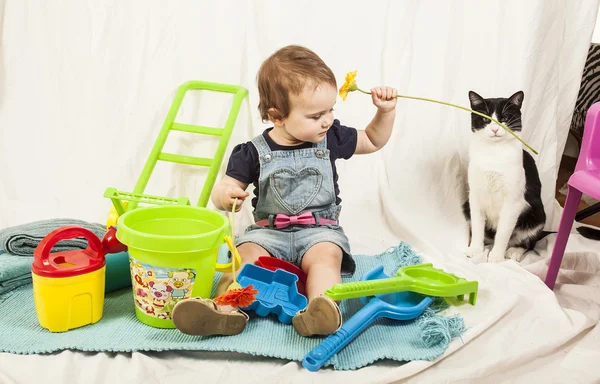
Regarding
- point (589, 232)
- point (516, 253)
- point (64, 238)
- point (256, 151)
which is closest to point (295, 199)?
point (256, 151)

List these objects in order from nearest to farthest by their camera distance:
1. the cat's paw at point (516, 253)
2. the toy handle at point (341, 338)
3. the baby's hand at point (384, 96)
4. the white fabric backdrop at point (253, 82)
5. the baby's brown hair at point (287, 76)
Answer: the toy handle at point (341, 338) < the baby's brown hair at point (287, 76) < the baby's hand at point (384, 96) < the cat's paw at point (516, 253) < the white fabric backdrop at point (253, 82)

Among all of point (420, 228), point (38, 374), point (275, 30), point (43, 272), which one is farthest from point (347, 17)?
point (38, 374)

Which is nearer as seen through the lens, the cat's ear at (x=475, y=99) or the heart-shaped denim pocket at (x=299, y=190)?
the heart-shaped denim pocket at (x=299, y=190)

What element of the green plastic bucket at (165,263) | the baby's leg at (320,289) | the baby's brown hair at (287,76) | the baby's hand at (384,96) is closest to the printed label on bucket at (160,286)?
the green plastic bucket at (165,263)

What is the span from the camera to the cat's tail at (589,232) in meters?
1.96

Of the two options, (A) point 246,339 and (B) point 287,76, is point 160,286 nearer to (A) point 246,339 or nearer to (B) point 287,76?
(A) point 246,339

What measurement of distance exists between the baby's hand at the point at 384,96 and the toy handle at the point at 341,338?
532 millimetres

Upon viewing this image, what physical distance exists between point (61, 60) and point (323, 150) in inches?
37.6

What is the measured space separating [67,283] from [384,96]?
0.88 m

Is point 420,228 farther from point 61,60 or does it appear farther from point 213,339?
point 61,60

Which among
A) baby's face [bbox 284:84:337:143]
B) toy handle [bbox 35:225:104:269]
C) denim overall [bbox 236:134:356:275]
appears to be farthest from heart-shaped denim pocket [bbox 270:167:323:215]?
toy handle [bbox 35:225:104:269]

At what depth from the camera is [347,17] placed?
6.41ft

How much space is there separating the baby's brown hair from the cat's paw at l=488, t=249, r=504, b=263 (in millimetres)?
705

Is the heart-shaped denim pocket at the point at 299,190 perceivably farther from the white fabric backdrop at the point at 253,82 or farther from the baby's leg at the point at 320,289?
the white fabric backdrop at the point at 253,82
